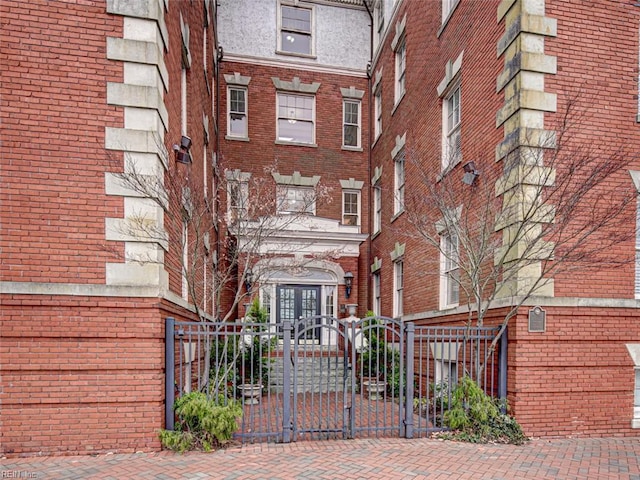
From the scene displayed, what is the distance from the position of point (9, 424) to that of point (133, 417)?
1551 mm

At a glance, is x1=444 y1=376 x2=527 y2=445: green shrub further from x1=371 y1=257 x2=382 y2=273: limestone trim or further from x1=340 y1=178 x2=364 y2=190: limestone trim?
x1=340 y1=178 x2=364 y2=190: limestone trim

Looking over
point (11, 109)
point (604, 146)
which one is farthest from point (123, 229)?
point (604, 146)

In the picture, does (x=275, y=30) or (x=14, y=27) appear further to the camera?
(x=275, y=30)

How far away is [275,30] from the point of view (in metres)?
16.8

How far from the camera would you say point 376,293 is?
15.3 m

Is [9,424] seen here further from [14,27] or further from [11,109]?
[14,27]

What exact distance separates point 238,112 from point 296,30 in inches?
169

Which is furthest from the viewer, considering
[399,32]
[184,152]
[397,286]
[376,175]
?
[376,175]

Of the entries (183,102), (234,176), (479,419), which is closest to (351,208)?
(234,176)

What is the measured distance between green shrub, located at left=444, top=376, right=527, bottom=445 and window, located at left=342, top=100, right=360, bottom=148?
11882 mm

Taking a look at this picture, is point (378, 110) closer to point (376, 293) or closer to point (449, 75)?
point (449, 75)

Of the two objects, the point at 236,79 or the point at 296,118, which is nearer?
the point at 236,79

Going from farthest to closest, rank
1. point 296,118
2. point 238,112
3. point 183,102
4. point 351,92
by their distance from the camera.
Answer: point 351,92 → point 296,118 → point 238,112 → point 183,102

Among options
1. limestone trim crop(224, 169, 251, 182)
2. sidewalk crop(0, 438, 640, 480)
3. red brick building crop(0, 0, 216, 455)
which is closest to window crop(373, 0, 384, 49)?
limestone trim crop(224, 169, 251, 182)
